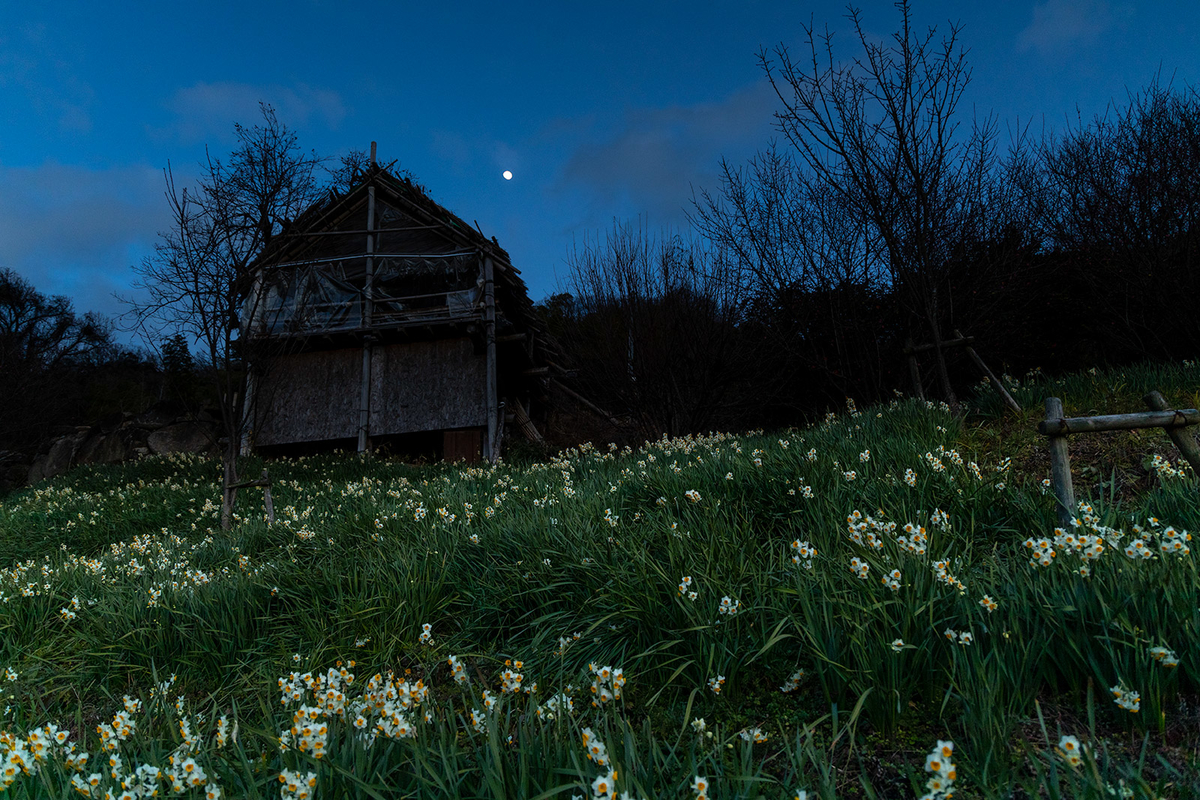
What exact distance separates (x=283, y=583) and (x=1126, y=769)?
4.02 m

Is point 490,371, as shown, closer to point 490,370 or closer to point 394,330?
point 490,370

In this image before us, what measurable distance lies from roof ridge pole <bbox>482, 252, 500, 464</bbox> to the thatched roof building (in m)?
0.03

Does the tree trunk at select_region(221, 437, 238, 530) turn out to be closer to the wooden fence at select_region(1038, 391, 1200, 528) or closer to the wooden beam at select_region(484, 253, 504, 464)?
the wooden beam at select_region(484, 253, 504, 464)

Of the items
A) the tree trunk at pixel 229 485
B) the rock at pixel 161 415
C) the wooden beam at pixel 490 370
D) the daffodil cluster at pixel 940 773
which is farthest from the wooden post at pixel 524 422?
the daffodil cluster at pixel 940 773

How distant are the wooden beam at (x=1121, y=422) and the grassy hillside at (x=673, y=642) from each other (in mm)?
340

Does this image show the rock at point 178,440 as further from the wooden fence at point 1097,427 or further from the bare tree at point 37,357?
the wooden fence at point 1097,427

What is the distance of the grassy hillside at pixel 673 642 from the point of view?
1.68m

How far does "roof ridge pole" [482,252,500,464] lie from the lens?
41.7 ft

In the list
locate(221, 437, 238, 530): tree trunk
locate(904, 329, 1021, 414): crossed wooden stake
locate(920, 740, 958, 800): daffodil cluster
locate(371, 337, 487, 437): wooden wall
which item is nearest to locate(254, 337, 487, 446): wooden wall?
locate(371, 337, 487, 437): wooden wall

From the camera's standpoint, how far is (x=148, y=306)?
757cm

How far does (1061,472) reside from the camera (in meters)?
2.86

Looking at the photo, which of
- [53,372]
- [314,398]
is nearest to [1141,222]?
[314,398]

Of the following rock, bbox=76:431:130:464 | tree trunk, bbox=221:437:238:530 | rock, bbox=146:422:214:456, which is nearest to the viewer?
tree trunk, bbox=221:437:238:530

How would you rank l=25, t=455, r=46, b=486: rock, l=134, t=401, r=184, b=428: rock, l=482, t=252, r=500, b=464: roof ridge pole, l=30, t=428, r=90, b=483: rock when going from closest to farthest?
1. l=482, t=252, r=500, b=464: roof ridge pole
2. l=134, t=401, r=184, b=428: rock
3. l=30, t=428, r=90, b=483: rock
4. l=25, t=455, r=46, b=486: rock
